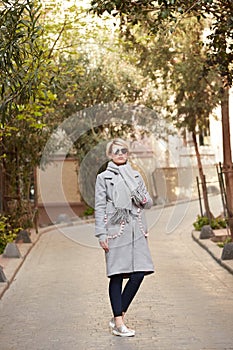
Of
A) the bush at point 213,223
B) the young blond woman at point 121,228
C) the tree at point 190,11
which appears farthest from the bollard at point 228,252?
the young blond woman at point 121,228

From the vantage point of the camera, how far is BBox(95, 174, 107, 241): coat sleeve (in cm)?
852

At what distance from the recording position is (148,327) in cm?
895

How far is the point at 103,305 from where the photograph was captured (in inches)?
423

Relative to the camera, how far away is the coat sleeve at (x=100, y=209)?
852cm

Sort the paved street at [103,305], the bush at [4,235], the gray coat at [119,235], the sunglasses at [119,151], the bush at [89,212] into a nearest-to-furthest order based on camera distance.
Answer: the paved street at [103,305]
the gray coat at [119,235]
the sunglasses at [119,151]
the bush at [4,235]
the bush at [89,212]

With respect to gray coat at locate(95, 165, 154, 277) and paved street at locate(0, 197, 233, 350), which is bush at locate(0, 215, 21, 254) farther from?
gray coat at locate(95, 165, 154, 277)

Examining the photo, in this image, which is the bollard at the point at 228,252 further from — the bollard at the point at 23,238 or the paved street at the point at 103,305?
the bollard at the point at 23,238

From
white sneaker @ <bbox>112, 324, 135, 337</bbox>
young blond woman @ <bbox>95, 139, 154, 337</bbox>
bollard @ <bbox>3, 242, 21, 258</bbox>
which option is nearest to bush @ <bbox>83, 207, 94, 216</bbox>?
bollard @ <bbox>3, 242, 21, 258</bbox>

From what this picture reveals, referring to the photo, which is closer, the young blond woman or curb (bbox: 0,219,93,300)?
the young blond woman

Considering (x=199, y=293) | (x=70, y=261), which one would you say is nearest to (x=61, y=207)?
(x=70, y=261)

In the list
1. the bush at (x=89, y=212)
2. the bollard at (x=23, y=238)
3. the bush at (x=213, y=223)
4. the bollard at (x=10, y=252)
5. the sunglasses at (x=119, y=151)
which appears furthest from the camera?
the bush at (x=89, y=212)

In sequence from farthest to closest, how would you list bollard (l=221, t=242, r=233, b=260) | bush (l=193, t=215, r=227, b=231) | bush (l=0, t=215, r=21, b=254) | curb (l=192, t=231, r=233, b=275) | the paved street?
1. bush (l=193, t=215, r=227, b=231)
2. bush (l=0, t=215, r=21, b=254)
3. bollard (l=221, t=242, r=233, b=260)
4. curb (l=192, t=231, r=233, b=275)
5. the paved street

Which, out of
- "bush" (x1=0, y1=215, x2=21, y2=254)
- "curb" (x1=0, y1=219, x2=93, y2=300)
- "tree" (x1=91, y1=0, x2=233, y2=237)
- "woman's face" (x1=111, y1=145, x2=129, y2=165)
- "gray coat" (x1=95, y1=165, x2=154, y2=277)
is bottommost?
"curb" (x1=0, y1=219, x2=93, y2=300)

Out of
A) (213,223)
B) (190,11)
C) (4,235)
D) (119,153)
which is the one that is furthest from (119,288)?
(213,223)
